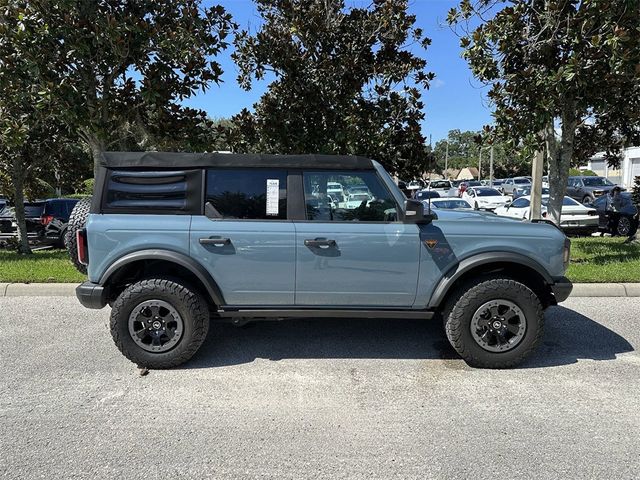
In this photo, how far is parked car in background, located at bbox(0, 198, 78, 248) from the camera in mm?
13688

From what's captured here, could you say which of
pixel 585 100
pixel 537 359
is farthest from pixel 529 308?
pixel 585 100

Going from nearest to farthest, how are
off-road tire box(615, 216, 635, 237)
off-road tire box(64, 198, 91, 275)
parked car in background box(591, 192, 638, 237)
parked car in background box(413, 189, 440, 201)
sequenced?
1. parked car in background box(413, 189, 440, 201)
2. off-road tire box(64, 198, 91, 275)
3. parked car in background box(591, 192, 638, 237)
4. off-road tire box(615, 216, 635, 237)

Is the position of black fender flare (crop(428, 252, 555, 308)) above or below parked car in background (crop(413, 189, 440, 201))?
below

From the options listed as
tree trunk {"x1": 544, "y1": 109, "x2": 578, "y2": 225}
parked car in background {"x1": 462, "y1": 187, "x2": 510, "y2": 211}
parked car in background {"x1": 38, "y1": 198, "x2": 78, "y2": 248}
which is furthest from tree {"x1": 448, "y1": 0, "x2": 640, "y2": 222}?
parked car in background {"x1": 462, "y1": 187, "x2": 510, "y2": 211}

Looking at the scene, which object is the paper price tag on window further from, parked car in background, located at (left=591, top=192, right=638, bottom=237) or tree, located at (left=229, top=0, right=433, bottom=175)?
parked car in background, located at (left=591, top=192, right=638, bottom=237)

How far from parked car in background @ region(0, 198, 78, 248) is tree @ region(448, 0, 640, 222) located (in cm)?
1170

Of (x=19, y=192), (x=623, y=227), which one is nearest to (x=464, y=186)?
(x=623, y=227)

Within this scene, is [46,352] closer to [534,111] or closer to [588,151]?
[534,111]

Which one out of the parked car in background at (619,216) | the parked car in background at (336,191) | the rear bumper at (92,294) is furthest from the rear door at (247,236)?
the parked car in background at (619,216)

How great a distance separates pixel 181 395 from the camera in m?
3.78

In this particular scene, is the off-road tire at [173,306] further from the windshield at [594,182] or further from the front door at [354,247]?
the windshield at [594,182]

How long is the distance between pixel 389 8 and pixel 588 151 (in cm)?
515

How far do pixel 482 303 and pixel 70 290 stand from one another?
5.54 meters

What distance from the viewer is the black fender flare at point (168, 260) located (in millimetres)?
4105
